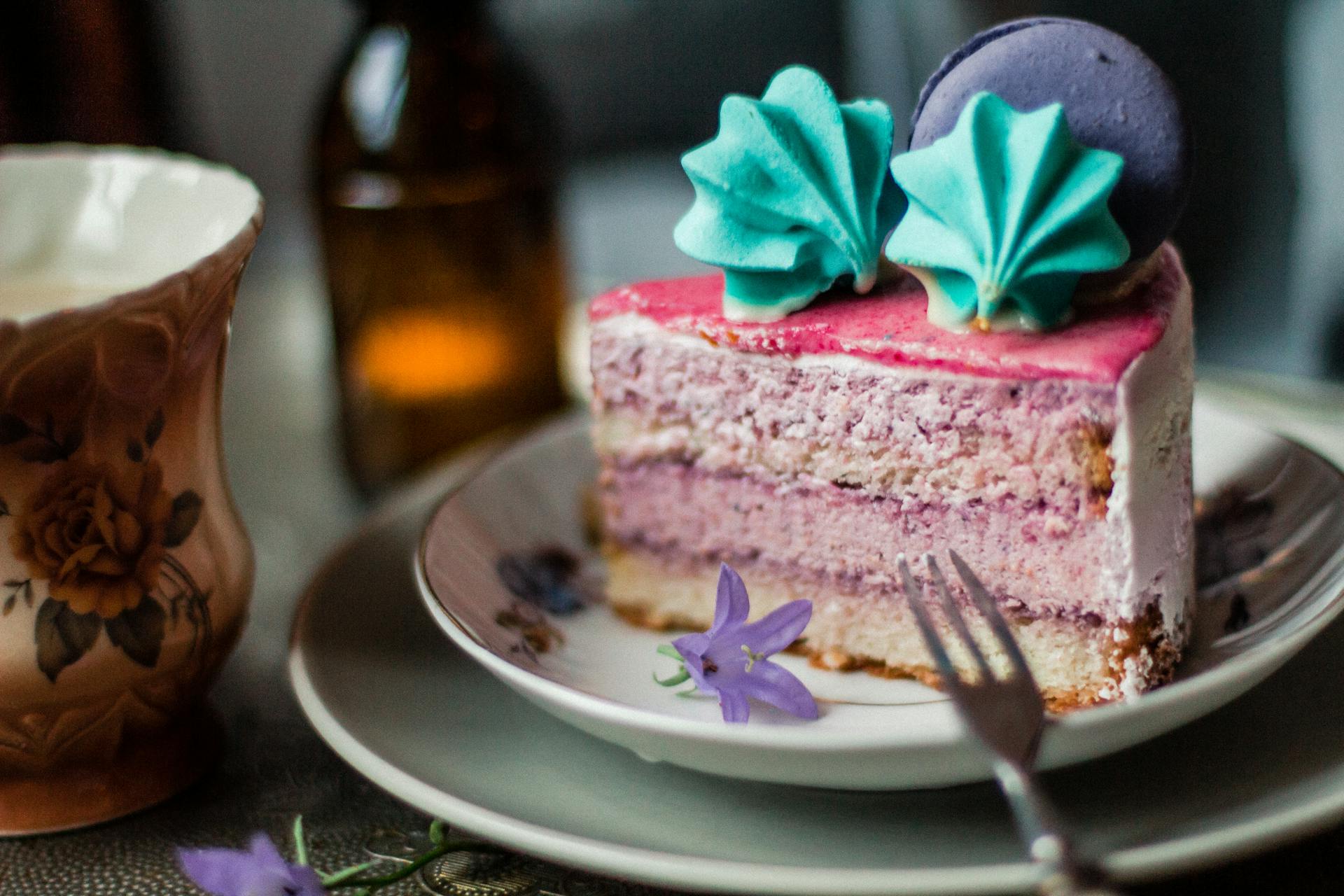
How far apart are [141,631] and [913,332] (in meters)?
0.69

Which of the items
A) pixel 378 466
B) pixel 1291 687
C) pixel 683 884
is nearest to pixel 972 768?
pixel 683 884

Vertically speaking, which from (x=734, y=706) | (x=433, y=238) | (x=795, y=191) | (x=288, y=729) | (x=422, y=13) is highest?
(x=422, y=13)

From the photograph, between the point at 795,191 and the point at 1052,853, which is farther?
the point at 795,191

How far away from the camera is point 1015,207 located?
→ 3.35 ft

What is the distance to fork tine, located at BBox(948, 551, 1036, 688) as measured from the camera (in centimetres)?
90

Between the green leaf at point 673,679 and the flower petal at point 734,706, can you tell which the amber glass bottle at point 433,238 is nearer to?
the green leaf at point 673,679

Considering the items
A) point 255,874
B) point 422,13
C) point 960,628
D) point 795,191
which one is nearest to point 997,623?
point 960,628

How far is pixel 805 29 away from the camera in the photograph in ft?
8.75

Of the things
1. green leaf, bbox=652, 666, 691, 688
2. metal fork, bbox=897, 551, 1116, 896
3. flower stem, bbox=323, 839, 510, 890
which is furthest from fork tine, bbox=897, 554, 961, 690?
flower stem, bbox=323, 839, 510, 890

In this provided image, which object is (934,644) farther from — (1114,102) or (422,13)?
(422,13)

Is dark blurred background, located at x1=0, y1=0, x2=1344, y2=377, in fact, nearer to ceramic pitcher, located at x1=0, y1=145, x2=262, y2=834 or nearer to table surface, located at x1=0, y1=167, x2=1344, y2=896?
table surface, located at x1=0, y1=167, x2=1344, y2=896

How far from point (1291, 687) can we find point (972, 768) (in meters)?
0.34

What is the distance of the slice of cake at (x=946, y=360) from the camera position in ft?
3.42

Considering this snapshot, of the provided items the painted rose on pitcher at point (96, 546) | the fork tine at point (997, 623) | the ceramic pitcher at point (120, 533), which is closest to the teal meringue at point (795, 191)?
the fork tine at point (997, 623)
